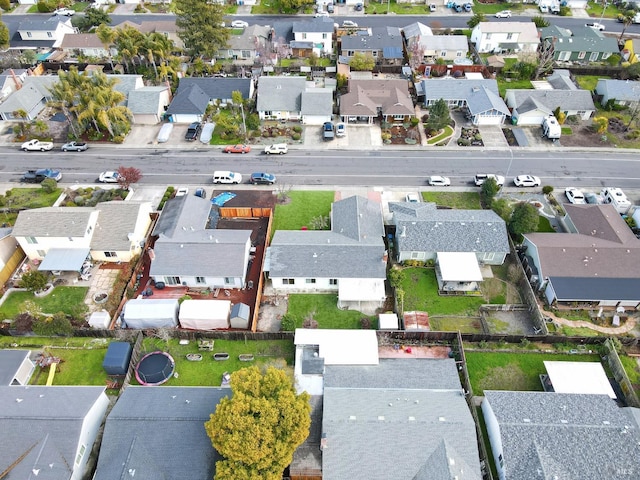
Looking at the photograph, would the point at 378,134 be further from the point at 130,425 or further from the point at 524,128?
the point at 130,425

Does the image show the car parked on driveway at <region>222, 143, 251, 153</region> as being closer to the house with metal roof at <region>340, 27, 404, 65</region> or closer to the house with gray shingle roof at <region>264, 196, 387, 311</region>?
the house with gray shingle roof at <region>264, 196, 387, 311</region>

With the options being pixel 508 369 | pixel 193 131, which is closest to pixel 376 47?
pixel 193 131

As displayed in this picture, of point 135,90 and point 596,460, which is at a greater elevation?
point 135,90

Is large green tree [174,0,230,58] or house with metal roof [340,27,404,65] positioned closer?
large green tree [174,0,230,58]

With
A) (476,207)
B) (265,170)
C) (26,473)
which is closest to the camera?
(26,473)

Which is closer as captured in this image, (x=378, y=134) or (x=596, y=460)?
(x=596, y=460)

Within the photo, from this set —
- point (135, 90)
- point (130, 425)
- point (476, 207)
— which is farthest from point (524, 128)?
point (130, 425)

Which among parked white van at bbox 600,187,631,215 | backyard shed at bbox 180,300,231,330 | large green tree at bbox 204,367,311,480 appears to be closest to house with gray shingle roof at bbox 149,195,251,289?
backyard shed at bbox 180,300,231,330
